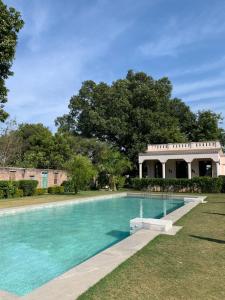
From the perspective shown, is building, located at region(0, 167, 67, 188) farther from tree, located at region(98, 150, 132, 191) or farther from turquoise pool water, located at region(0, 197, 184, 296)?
turquoise pool water, located at region(0, 197, 184, 296)

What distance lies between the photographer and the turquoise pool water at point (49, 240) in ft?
20.8

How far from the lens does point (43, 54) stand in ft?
52.3

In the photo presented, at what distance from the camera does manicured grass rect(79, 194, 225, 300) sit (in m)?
4.03

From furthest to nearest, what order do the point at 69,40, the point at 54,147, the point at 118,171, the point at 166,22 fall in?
the point at 54,147 < the point at 118,171 < the point at 69,40 < the point at 166,22

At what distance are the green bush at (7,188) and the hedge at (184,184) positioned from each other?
12084 mm

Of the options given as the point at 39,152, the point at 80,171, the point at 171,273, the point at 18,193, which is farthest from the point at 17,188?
the point at 171,273

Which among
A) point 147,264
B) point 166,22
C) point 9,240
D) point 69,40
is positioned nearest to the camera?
point 147,264

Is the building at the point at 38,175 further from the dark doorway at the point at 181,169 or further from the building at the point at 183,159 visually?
the dark doorway at the point at 181,169

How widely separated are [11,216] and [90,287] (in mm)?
10186

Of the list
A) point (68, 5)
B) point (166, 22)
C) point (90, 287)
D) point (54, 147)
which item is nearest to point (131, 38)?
point (166, 22)

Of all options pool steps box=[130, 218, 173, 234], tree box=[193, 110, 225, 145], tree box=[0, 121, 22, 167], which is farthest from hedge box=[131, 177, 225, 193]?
pool steps box=[130, 218, 173, 234]

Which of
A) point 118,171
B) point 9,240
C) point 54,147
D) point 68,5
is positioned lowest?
point 9,240

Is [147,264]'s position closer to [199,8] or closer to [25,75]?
[199,8]

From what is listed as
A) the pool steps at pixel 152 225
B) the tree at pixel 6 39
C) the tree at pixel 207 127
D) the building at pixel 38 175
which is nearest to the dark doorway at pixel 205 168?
the tree at pixel 207 127
